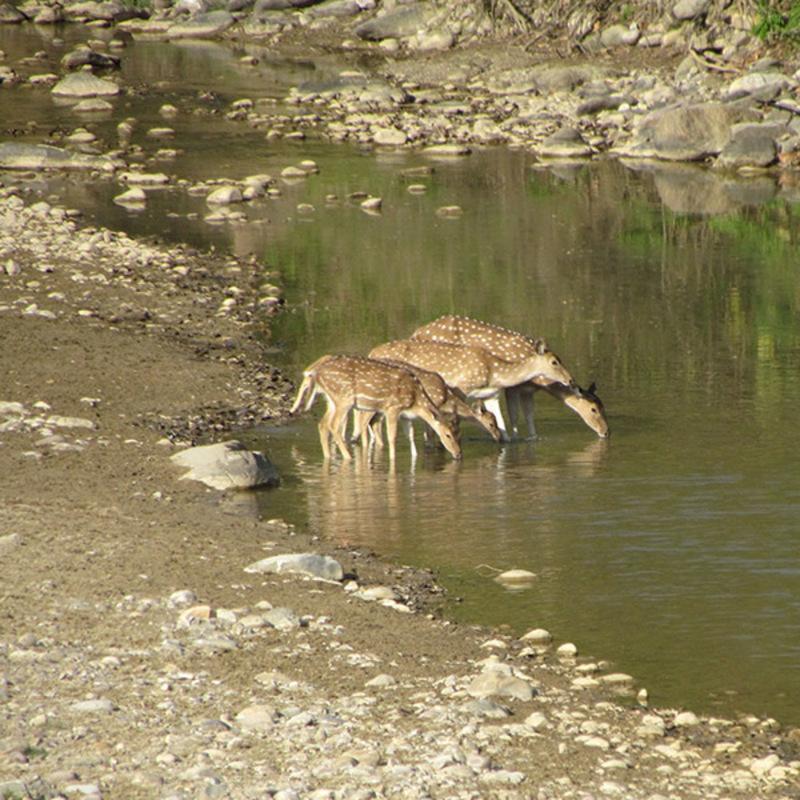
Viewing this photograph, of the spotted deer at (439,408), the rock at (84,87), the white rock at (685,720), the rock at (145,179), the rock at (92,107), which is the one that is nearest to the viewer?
the white rock at (685,720)

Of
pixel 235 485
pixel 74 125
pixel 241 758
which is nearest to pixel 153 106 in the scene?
pixel 74 125

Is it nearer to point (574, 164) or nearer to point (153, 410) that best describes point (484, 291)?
point (153, 410)

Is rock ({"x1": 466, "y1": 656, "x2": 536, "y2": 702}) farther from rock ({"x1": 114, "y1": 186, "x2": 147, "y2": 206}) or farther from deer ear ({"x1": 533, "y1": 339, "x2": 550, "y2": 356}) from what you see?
rock ({"x1": 114, "y1": 186, "x2": 147, "y2": 206})

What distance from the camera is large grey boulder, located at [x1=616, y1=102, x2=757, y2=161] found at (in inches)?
1216

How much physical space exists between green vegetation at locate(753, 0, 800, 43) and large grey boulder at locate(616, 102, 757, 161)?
13.8ft

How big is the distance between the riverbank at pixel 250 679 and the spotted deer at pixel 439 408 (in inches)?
70.5

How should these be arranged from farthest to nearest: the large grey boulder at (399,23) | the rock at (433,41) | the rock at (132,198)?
the large grey boulder at (399,23), the rock at (433,41), the rock at (132,198)

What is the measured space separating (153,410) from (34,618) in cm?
550

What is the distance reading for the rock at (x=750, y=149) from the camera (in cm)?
3027

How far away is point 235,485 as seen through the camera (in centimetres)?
1305

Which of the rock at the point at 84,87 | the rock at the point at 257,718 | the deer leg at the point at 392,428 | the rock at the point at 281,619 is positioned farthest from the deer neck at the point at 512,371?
the rock at the point at 84,87

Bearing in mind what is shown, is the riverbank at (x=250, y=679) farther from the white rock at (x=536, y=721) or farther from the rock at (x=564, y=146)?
the rock at (x=564, y=146)

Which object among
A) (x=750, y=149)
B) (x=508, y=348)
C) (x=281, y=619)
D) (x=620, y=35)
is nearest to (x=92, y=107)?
(x=620, y=35)

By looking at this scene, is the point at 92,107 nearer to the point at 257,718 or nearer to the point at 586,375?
the point at 586,375
